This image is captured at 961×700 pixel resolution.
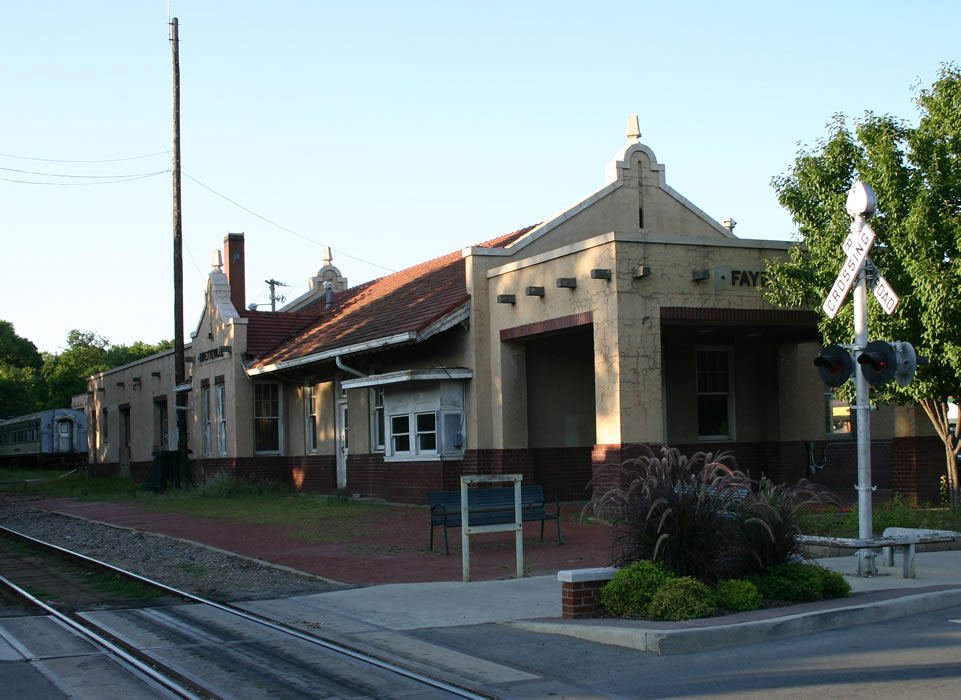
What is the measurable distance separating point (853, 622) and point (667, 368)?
13.4 m

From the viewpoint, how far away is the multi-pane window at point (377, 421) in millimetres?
24969

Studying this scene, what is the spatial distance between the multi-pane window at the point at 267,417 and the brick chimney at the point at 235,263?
4573mm

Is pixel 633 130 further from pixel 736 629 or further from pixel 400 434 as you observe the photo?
pixel 736 629

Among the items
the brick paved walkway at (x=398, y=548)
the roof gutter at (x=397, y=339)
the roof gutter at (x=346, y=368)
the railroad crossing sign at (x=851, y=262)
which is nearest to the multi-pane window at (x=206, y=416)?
the roof gutter at (x=397, y=339)

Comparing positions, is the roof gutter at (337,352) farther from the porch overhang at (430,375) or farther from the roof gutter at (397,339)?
the porch overhang at (430,375)

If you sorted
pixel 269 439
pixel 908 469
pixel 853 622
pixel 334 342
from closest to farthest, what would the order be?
pixel 853 622 → pixel 908 469 → pixel 334 342 → pixel 269 439

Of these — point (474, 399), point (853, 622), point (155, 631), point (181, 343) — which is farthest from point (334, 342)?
point (853, 622)

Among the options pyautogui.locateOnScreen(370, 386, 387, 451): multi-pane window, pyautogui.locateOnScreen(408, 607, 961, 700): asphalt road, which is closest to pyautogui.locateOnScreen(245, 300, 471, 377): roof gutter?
pyautogui.locateOnScreen(370, 386, 387, 451): multi-pane window

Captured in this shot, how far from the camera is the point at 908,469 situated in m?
19.9

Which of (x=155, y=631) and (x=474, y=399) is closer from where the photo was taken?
(x=155, y=631)

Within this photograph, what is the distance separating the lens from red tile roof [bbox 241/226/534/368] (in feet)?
76.6

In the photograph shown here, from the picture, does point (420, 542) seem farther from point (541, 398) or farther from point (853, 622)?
point (853, 622)

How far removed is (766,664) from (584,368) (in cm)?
1525

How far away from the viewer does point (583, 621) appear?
9.29 m
